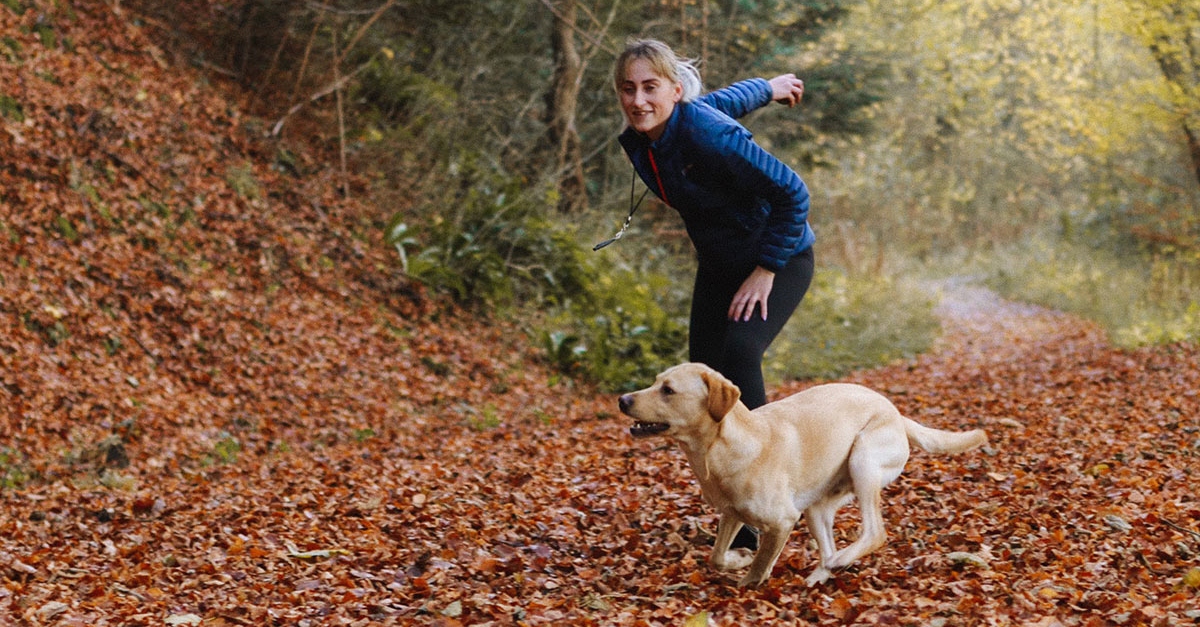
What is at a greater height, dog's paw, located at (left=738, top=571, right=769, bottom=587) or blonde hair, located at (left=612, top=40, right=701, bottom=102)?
blonde hair, located at (left=612, top=40, right=701, bottom=102)

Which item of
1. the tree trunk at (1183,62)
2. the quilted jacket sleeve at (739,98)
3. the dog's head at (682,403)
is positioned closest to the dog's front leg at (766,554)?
the dog's head at (682,403)

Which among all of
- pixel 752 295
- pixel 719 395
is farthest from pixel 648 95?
pixel 719 395

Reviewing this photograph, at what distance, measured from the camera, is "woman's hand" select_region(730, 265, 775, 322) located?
4461mm

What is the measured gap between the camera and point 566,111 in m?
14.8

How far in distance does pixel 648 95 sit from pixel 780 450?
1.56m

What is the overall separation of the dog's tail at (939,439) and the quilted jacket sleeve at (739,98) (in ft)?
5.42

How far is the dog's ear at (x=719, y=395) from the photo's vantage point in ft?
13.1

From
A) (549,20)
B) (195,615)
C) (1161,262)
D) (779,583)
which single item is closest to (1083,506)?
(779,583)

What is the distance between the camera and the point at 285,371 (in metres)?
9.77

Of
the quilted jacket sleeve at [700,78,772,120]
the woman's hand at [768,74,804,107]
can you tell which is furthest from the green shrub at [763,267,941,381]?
the quilted jacket sleeve at [700,78,772,120]

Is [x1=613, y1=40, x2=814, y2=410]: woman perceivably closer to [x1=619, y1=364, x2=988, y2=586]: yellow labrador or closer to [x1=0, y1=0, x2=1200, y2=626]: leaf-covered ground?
[x1=619, y1=364, x2=988, y2=586]: yellow labrador

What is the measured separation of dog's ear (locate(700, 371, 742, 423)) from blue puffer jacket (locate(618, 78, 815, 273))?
2.24 feet

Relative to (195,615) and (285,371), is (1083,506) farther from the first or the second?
(285,371)

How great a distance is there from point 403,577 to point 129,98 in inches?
355
